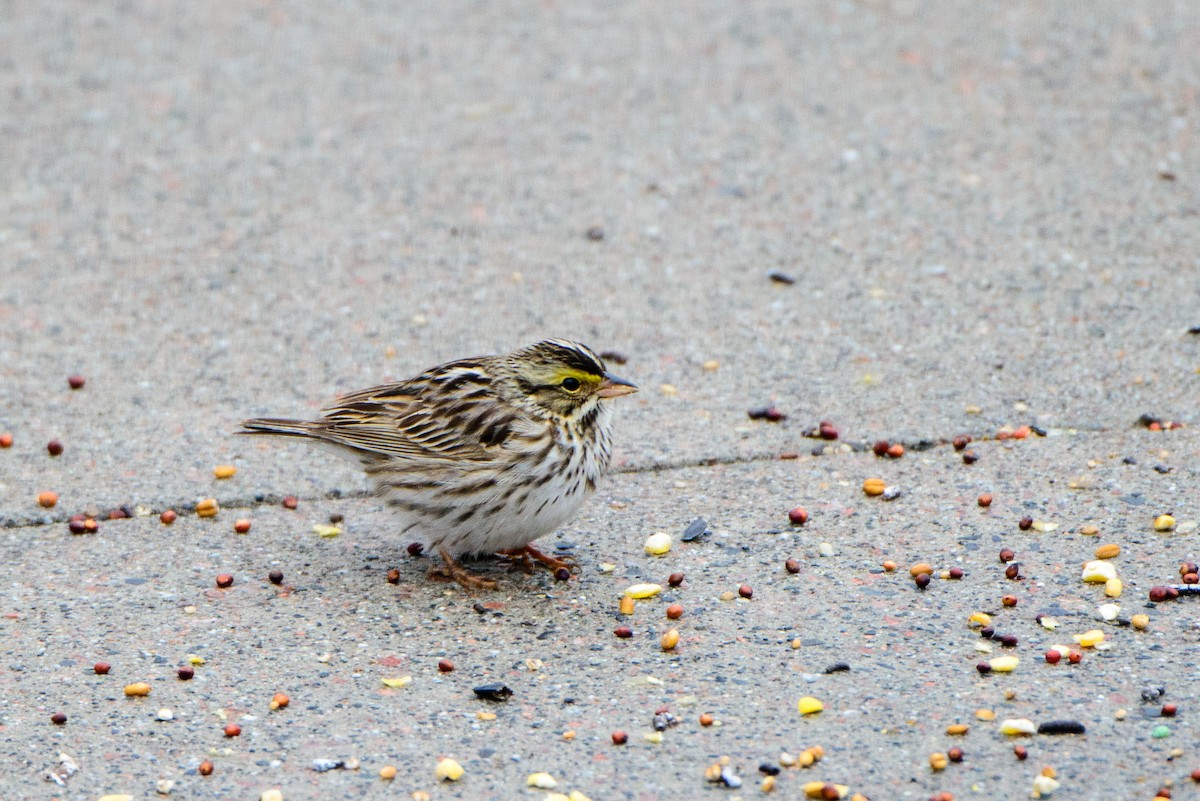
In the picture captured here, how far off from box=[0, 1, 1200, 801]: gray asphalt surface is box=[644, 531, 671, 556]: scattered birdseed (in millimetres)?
89

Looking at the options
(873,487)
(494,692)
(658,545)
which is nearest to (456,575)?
(658,545)

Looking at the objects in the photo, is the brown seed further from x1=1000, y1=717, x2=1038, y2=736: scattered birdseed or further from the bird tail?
the bird tail

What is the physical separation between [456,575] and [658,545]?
2.54 ft

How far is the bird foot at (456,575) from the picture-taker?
Answer: 600cm

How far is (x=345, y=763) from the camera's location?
4887 millimetres

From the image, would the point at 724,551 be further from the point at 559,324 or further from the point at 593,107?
the point at 593,107

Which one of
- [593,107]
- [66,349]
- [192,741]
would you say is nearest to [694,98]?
[593,107]

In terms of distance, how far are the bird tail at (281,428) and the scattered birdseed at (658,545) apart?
132 centimetres

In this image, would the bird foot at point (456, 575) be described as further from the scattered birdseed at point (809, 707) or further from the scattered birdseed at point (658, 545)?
the scattered birdseed at point (809, 707)

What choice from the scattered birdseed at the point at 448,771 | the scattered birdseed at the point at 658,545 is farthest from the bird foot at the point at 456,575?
the scattered birdseed at the point at 448,771

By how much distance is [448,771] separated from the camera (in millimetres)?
4801

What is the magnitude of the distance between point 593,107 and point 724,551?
4.51m

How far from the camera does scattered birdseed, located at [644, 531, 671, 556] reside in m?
6.19

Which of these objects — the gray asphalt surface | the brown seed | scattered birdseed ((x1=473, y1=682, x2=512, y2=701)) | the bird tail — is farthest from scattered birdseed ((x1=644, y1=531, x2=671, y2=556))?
the bird tail
